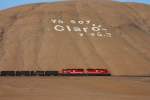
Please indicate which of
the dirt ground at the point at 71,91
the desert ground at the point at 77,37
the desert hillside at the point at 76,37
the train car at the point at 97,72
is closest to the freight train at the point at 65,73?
the train car at the point at 97,72

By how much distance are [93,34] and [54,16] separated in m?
13.3

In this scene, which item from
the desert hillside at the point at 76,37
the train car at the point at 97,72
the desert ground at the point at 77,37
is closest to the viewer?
the train car at the point at 97,72

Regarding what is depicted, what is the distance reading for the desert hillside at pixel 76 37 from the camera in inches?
3829

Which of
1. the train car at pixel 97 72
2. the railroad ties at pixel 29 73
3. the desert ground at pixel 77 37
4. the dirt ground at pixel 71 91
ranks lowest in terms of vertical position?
the dirt ground at pixel 71 91

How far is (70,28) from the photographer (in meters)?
113

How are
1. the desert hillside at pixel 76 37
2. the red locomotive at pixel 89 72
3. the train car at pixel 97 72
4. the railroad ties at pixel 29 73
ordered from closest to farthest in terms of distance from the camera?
1. the railroad ties at pixel 29 73
2. the train car at pixel 97 72
3. the red locomotive at pixel 89 72
4. the desert hillside at pixel 76 37

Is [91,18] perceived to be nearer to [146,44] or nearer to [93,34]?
[93,34]

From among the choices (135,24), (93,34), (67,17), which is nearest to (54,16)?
(67,17)

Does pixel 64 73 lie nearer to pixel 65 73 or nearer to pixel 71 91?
pixel 65 73

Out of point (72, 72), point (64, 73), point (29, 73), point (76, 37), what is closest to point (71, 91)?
point (29, 73)

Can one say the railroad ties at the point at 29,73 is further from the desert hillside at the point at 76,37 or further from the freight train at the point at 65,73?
the desert hillside at the point at 76,37

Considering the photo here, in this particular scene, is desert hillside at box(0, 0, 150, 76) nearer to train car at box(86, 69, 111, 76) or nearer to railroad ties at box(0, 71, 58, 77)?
train car at box(86, 69, 111, 76)

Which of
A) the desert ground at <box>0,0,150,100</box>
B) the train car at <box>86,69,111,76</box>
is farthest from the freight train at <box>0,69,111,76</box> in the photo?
the desert ground at <box>0,0,150,100</box>

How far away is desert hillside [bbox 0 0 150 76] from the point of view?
97250 millimetres
